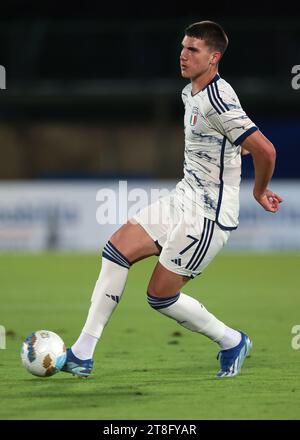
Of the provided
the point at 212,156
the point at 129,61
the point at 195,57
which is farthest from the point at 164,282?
the point at 129,61

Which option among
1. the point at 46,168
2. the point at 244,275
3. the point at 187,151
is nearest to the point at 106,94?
the point at 46,168

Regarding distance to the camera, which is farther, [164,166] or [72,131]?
[72,131]

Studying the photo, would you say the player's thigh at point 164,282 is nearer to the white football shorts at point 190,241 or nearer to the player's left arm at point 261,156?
the white football shorts at point 190,241

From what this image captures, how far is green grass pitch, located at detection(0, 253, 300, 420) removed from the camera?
5.93 meters

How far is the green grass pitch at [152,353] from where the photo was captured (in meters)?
5.93

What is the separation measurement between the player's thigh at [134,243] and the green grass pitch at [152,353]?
33.8 inches

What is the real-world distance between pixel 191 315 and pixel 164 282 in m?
0.34

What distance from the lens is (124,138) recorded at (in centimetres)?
3167

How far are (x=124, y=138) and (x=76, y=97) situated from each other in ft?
15.6

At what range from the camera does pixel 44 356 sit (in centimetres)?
670

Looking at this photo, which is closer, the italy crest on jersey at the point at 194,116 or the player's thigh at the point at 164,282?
the italy crest on jersey at the point at 194,116

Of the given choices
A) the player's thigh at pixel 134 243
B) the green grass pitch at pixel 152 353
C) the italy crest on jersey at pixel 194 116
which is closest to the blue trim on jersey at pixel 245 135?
the italy crest on jersey at pixel 194 116

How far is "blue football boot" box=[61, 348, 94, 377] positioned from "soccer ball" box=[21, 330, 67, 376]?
0.05m
